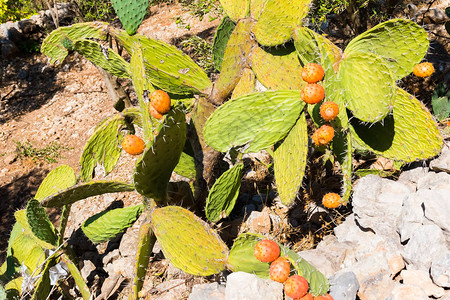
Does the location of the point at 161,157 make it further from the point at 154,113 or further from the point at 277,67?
the point at 277,67

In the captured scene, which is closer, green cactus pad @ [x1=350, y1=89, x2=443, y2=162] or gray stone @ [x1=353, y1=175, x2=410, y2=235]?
green cactus pad @ [x1=350, y1=89, x2=443, y2=162]

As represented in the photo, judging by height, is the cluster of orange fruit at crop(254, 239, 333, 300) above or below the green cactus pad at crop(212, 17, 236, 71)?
below

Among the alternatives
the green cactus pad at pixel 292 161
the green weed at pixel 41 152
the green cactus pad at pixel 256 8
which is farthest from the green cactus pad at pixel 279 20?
the green weed at pixel 41 152

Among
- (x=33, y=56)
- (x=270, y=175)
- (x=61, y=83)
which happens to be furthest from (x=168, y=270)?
(x=33, y=56)

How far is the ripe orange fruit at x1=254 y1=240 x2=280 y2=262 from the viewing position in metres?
1.70

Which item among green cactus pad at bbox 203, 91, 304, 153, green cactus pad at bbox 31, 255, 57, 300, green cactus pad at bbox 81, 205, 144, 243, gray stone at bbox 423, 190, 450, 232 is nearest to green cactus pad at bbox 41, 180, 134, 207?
green cactus pad at bbox 81, 205, 144, 243

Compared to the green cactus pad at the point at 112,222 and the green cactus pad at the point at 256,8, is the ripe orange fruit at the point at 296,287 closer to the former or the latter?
the green cactus pad at the point at 112,222

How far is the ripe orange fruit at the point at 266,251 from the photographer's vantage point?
1.70 metres

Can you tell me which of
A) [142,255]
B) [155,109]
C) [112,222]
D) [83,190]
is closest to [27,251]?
[112,222]

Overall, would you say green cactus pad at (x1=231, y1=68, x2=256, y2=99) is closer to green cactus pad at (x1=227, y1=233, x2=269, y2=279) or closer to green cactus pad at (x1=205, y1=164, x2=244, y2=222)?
green cactus pad at (x1=205, y1=164, x2=244, y2=222)

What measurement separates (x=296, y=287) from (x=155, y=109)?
967 mm

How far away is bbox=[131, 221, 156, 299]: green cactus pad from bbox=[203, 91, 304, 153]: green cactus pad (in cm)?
60

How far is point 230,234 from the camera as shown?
272 centimetres

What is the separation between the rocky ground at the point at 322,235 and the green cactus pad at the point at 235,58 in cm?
84
